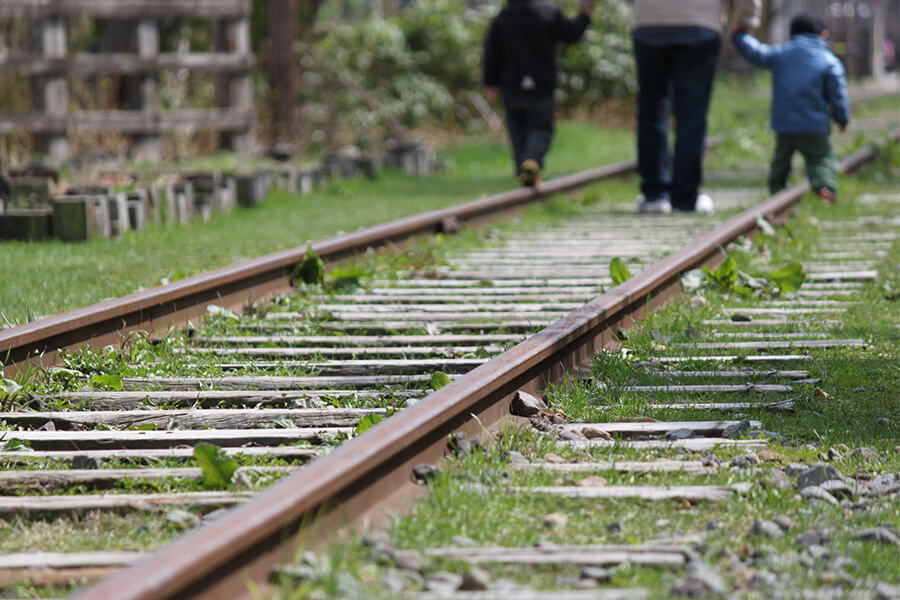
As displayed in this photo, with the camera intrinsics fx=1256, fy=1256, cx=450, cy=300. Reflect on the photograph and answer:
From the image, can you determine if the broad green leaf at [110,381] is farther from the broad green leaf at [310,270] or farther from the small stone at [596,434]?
the broad green leaf at [310,270]

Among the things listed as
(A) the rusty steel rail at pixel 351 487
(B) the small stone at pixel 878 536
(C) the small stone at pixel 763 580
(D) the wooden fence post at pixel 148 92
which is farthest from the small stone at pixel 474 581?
(D) the wooden fence post at pixel 148 92

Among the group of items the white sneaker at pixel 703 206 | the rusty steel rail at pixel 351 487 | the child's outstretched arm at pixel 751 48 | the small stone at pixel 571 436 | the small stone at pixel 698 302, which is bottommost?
the white sneaker at pixel 703 206

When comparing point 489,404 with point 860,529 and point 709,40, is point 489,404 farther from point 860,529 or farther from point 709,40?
point 709,40

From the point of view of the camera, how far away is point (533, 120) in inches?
432

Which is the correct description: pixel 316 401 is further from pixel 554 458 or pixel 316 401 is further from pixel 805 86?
pixel 805 86

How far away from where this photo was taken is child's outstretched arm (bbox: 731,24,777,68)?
9211 millimetres

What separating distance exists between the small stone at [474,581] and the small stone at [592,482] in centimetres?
72

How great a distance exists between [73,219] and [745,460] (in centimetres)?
557

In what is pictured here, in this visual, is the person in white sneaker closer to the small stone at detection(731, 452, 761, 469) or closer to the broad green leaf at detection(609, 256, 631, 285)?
the broad green leaf at detection(609, 256, 631, 285)

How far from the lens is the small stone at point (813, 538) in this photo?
106 inches

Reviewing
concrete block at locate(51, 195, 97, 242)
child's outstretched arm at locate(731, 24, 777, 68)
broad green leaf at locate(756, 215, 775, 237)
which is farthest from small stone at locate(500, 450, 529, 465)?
child's outstretched arm at locate(731, 24, 777, 68)

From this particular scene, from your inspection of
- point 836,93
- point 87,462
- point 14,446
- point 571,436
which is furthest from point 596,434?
point 836,93

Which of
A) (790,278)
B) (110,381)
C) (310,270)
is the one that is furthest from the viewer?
(310,270)

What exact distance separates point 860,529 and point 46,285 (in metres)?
4.41
